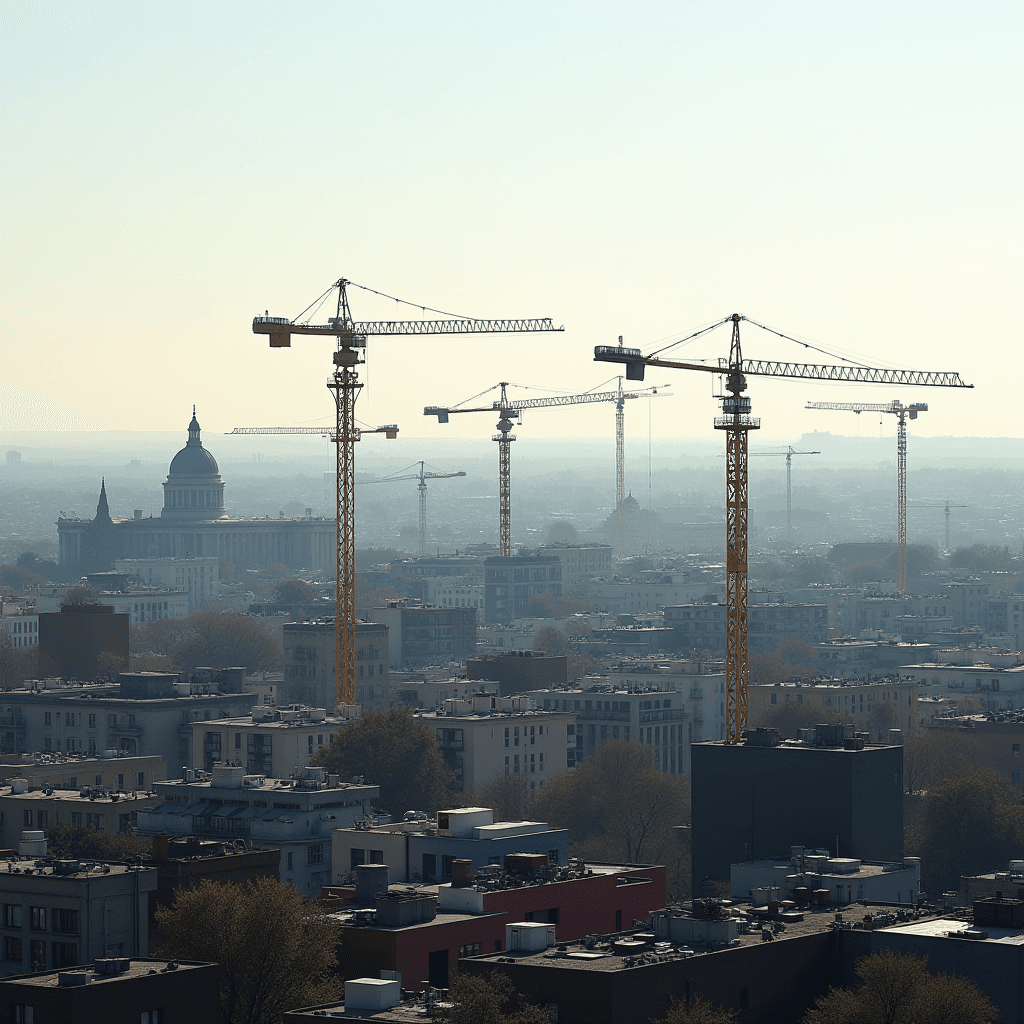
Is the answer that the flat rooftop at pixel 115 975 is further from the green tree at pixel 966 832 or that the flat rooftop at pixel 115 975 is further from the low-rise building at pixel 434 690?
the low-rise building at pixel 434 690

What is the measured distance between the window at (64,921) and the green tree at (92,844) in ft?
22.4

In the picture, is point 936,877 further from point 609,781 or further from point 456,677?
point 456,677

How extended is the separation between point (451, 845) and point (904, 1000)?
53.6 feet

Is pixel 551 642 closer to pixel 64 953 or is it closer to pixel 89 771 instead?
pixel 89 771

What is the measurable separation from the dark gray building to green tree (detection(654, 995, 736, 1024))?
54.3ft

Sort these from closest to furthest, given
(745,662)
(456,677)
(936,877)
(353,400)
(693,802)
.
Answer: (693,802)
(936,877)
(745,662)
(353,400)
(456,677)

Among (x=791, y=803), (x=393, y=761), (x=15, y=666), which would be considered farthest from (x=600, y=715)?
(x=791, y=803)

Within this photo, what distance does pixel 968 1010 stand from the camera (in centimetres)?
3597

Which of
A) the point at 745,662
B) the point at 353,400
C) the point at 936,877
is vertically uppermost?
the point at 353,400

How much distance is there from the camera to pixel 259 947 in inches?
1631

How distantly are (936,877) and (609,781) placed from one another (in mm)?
13035

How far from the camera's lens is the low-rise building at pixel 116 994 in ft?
120

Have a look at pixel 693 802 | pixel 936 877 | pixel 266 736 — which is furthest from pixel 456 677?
pixel 693 802

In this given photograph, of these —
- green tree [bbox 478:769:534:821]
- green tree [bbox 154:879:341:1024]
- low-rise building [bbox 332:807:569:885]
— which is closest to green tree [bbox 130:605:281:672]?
green tree [bbox 478:769:534:821]
